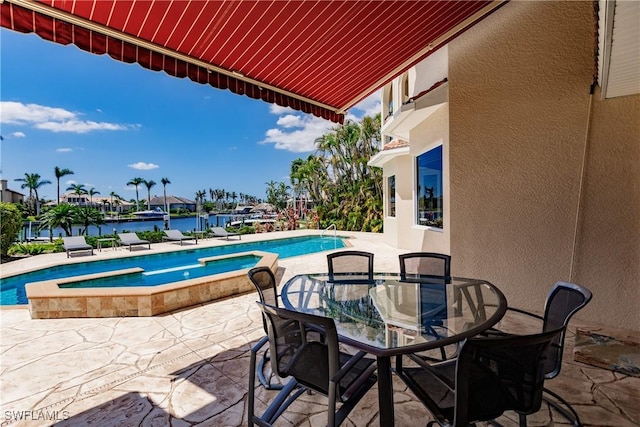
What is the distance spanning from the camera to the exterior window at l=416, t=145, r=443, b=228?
9.51 meters

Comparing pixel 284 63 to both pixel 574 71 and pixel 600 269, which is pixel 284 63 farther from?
pixel 600 269

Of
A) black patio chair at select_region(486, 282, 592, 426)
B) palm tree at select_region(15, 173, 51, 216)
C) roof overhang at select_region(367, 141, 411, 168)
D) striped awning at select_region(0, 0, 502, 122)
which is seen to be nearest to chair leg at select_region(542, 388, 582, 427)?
black patio chair at select_region(486, 282, 592, 426)

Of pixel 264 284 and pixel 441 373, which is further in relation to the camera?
pixel 264 284

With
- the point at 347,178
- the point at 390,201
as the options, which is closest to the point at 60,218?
the point at 347,178

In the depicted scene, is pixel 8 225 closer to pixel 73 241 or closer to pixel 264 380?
pixel 73 241

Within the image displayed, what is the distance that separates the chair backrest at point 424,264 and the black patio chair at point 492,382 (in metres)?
2.46

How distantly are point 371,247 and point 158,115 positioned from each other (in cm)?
7035

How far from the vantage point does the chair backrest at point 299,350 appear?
2494 millimetres

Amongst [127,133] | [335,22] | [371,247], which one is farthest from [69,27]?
[127,133]

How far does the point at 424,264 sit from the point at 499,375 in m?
2.95

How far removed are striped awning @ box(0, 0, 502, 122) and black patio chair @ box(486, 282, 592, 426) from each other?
3.79 m

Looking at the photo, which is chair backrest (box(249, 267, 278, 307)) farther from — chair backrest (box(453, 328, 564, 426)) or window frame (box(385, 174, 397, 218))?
window frame (box(385, 174, 397, 218))

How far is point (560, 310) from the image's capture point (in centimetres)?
296

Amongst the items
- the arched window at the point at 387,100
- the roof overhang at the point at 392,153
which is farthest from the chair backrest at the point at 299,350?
the arched window at the point at 387,100
